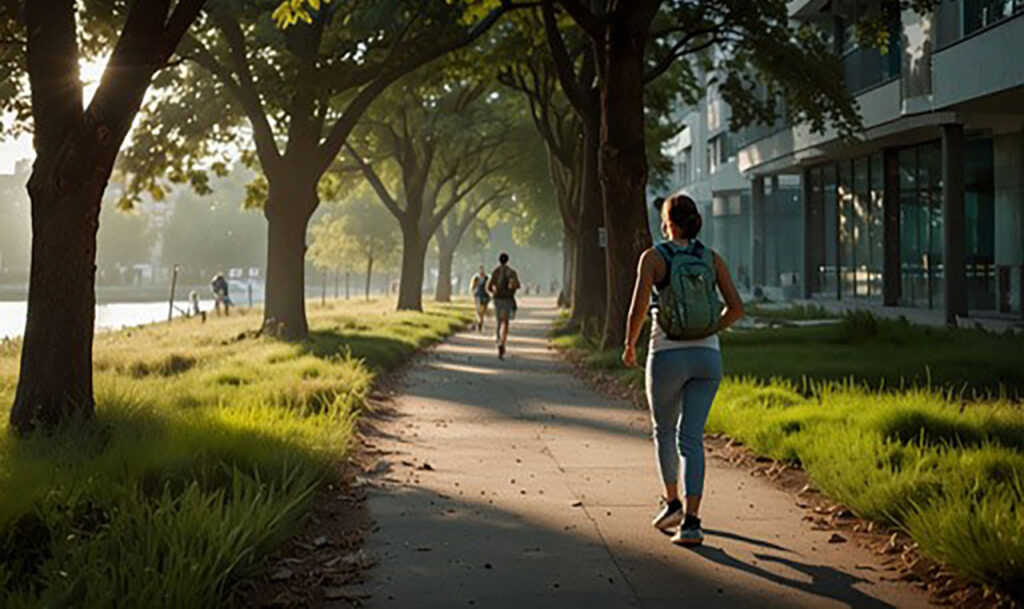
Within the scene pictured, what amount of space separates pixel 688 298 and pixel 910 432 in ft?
11.7

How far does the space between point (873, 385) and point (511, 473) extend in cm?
598

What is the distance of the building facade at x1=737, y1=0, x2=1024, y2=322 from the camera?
68.1 feet

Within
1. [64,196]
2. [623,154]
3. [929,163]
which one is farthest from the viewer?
[929,163]

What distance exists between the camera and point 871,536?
6473mm

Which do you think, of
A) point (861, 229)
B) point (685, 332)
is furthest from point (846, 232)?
point (685, 332)

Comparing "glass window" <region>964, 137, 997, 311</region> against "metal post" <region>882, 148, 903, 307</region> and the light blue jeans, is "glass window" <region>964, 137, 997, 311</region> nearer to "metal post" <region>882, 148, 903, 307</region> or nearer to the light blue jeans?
"metal post" <region>882, 148, 903, 307</region>

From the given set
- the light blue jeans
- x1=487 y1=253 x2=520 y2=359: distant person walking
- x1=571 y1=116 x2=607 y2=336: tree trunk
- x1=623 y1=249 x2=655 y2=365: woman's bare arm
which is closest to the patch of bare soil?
the light blue jeans

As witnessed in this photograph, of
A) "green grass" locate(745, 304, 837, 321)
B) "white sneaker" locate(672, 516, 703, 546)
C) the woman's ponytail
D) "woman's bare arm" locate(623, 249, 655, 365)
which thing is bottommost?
"white sneaker" locate(672, 516, 703, 546)

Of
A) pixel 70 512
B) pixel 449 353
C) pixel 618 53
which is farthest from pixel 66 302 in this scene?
pixel 449 353

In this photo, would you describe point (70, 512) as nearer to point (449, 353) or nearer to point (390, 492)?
point (390, 492)

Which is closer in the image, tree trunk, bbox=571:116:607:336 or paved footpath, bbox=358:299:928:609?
paved footpath, bbox=358:299:928:609

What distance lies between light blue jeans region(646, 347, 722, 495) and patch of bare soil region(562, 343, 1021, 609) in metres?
0.88

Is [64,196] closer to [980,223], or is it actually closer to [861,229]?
[980,223]

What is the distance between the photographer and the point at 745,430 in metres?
10.2
